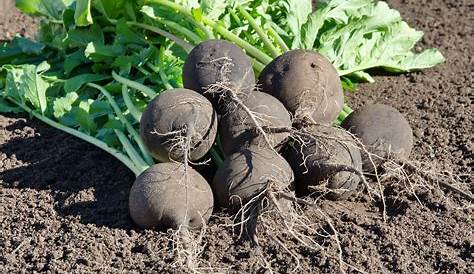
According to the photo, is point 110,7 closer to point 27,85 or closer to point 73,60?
point 73,60

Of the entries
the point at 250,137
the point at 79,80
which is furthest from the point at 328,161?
the point at 79,80

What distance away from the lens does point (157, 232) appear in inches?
154

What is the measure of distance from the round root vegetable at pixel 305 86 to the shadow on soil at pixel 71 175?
0.94m

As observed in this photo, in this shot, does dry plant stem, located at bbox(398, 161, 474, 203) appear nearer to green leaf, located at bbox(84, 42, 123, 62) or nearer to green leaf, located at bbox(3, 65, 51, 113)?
green leaf, located at bbox(84, 42, 123, 62)

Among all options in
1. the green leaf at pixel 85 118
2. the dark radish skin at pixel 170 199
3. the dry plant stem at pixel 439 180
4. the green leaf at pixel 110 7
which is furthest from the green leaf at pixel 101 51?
the dry plant stem at pixel 439 180

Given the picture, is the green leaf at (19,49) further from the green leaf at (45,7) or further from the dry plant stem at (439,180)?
the dry plant stem at (439,180)

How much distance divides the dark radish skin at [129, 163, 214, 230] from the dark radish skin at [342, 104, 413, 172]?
37.7 inches

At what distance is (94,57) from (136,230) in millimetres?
1608

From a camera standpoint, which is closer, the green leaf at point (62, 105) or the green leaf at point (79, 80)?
the green leaf at point (62, 105)

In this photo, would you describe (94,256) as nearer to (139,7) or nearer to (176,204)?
(176,204)

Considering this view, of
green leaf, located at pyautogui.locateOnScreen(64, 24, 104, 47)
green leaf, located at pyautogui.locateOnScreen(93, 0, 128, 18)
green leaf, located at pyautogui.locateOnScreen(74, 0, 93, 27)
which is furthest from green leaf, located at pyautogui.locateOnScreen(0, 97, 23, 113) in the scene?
green leaf, located at pyautogui.locateOnScreen(93, 0, 128, 18)

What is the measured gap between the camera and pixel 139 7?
5203mm

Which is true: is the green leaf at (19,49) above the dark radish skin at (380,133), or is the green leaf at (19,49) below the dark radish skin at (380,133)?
below

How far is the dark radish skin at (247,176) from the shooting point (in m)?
3.95
